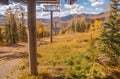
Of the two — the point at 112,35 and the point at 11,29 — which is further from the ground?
the point at 112,35

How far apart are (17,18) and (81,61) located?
156ft

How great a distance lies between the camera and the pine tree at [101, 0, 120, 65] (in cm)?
2191

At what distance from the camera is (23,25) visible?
65438mm

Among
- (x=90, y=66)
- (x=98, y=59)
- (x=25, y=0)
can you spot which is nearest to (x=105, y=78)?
(x=90, y=66)

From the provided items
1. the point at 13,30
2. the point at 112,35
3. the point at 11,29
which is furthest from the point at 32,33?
the point at 13,30

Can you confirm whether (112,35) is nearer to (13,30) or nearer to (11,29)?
(11,29)

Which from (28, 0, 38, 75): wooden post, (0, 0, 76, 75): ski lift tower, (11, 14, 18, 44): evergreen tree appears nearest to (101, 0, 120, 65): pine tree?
(0, 0, 76, 75): ski lift tower

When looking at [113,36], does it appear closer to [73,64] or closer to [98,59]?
[98,59]

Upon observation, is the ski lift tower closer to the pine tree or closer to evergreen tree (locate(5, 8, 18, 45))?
the pine tree

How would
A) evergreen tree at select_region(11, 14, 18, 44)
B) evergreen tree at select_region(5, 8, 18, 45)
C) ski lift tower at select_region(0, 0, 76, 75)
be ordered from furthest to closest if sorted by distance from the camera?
evergreen tree at select_region(11, 14, 18, 44), evergreen tree at select_region(5, 8, 18, 45), ski lift tower at select_region(0, 0, 76, 75)

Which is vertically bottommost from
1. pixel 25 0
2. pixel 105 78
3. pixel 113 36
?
pixel 105 78

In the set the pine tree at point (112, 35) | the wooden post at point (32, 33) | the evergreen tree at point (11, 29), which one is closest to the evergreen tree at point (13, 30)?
the evergreen tree at point (11, 29)

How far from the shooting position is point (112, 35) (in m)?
22.1

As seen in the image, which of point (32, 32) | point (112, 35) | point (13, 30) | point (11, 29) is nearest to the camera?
point (32, 32)
